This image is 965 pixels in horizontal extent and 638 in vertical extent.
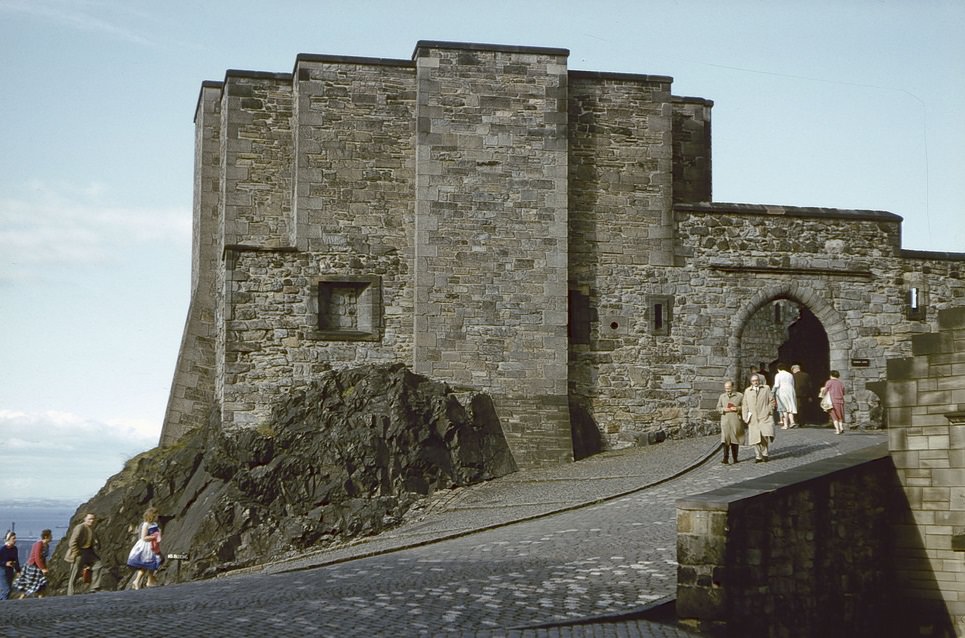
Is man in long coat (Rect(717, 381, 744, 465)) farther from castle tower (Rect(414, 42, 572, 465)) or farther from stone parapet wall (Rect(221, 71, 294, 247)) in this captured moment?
stone parapet wall (Rect(221, 71, 294, 247))

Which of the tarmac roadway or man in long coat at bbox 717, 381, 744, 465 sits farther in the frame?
man in long coat at bbox 717, 381, 744, 465

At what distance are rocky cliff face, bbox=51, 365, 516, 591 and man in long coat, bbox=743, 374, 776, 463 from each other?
Result: 571cm

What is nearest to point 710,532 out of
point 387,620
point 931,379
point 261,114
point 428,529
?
point 387,620

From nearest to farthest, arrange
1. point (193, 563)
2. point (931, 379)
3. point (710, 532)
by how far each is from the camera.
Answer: point (710, 532) < point (931, 379) < point (193, 563)

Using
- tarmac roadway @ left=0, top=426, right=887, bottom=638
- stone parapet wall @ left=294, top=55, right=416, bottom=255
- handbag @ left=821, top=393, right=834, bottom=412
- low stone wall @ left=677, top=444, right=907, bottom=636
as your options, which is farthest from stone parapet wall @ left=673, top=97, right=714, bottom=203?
low stone wall @ left=677, top=444, right=907, bottom=636

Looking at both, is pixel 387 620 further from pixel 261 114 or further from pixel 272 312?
pixel 261 114

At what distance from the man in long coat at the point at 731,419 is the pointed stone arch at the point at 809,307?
5.88 m

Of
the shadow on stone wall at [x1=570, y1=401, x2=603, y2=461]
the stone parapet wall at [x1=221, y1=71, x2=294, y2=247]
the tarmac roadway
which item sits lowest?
the tarmac roadway

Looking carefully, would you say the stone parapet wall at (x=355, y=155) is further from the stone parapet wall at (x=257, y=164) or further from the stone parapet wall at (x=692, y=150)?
the stone parapet wall at (x=692, y=150)

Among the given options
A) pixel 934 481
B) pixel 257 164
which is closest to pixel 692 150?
pixel 257 164

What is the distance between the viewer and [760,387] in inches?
892

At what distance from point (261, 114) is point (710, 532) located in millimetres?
17314

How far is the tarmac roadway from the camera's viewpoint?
1202 centimetres

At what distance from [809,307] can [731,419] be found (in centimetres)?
722
